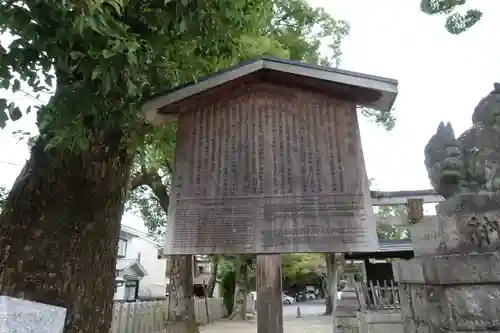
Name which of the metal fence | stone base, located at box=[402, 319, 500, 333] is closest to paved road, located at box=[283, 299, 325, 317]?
the metal fence

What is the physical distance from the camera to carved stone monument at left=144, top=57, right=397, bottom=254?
11.6ft

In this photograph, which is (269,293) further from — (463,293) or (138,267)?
(138,267)

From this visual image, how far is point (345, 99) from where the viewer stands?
411 centimetres

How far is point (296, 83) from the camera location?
418cm

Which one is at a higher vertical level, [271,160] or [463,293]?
[271,160]

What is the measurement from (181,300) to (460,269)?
9248 millimetres

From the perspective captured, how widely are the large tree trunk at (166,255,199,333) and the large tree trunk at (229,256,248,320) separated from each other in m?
10.1

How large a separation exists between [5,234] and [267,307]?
244cm

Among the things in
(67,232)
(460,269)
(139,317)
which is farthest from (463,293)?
(139,317)

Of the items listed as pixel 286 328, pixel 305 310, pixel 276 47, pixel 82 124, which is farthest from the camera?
pixel 305 310

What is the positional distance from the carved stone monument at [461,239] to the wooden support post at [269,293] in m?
1.46

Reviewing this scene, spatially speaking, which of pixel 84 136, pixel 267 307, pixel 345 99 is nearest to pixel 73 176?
pixel 84 136

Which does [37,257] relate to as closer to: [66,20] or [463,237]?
[66,20]

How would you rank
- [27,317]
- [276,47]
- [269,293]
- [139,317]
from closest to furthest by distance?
[27,317] → [269,293] → [276,47] → [139,317]
